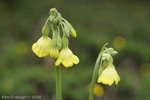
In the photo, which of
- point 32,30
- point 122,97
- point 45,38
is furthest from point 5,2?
point 45,38

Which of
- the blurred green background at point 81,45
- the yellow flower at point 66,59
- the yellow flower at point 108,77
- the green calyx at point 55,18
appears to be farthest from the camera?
the blurred green background at point 81,45

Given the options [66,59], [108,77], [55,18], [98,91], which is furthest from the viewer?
[98,91]

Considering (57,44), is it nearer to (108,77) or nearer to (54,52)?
(54,52)

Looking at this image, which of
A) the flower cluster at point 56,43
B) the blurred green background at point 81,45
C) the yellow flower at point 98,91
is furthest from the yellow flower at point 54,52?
the yellow flower at point 98,91

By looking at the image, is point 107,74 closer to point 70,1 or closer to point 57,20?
point 57,20

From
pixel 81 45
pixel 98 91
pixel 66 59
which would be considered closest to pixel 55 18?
pixel 66 59

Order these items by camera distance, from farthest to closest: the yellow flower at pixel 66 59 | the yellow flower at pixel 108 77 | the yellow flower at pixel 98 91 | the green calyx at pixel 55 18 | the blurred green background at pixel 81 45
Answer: the yellow flower at pixel 98 91, the blurred green background at pixel 81 45, the yellow flower at pixel 108 77, the yellow flower at pixel 66 59, the green calyx at pixel 55 18

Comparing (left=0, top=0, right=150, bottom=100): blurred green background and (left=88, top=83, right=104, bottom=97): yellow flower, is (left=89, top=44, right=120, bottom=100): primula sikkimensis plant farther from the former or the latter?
(left=88, top=83, right=104, bottom=97): yellow flower

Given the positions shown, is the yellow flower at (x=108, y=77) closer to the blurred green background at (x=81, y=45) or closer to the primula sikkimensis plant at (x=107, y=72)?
the primula sikkimensis plant at (x=107, y=72)
